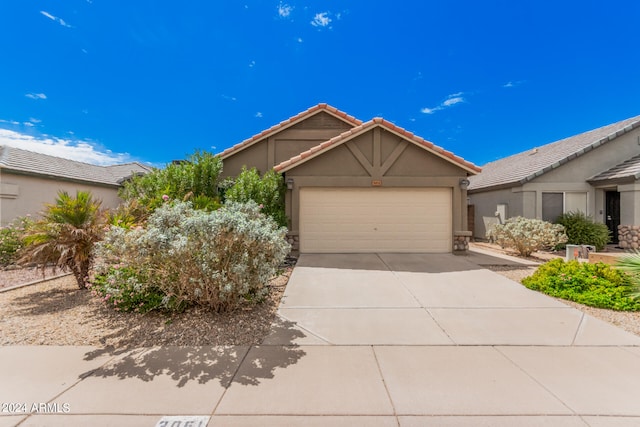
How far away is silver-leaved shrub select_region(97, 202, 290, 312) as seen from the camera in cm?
417

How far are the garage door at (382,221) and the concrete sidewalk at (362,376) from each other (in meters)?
5.03

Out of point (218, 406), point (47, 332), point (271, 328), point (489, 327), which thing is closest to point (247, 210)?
point (271, 328)

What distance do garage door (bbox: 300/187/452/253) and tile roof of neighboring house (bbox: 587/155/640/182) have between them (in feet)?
25.8

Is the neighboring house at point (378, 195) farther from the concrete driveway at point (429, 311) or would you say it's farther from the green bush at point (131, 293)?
the green bush at point (131, 293)

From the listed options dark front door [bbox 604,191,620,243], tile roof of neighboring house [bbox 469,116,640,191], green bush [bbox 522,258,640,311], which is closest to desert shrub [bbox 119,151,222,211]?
green bush [bbox 522,258,640,311]

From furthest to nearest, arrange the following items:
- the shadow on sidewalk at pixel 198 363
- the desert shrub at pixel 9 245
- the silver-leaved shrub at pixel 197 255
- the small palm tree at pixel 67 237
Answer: the desert shrub at pixel 9 245
the small palm tree at pixel 67 237
the silver-leaved shrub at pixel 197 255
the shadow on sidewalk at pixel 198 363

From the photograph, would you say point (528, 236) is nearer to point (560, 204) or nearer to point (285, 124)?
point (560, 204)

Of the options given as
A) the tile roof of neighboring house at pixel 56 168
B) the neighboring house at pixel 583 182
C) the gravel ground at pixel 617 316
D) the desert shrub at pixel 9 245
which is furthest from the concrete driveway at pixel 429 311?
the tile roof of neighboring house at pixel 56 168

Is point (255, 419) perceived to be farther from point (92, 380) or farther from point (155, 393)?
point (92, 380)

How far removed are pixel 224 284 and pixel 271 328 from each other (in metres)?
0.99

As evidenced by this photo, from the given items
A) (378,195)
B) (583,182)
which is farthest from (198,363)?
(583,182)

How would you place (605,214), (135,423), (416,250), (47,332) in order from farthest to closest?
(605,214), (416,250), (47,332), (135,423)

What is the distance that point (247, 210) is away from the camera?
6.43m

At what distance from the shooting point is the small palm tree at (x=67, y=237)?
550cm
